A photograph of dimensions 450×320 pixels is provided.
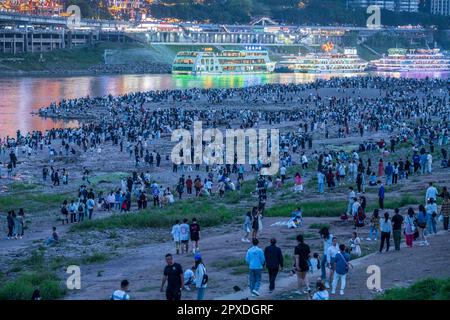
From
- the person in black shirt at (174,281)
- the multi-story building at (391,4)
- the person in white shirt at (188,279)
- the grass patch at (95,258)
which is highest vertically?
the multi-story building at (391,4)

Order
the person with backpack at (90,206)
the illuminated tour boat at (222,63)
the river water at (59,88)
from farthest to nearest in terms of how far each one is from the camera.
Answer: the illuminated tour boat at (222,63)
the river water at (59,88)
the person with backpack at (90,206)

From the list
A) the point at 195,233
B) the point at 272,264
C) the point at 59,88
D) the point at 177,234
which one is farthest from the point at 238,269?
the point at 59,88

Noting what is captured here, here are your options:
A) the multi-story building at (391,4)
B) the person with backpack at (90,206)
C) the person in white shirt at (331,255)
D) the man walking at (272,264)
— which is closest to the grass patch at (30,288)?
the man walking at (272,264)

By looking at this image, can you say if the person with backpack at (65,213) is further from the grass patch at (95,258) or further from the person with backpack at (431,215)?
the person with backpack at (431,215)

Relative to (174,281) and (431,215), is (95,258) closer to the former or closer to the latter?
(174,281)

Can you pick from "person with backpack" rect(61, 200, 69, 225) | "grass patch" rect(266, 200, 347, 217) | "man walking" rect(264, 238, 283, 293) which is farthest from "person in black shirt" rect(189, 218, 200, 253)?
"person with backpack" rect(61, 200, 69, 225)
